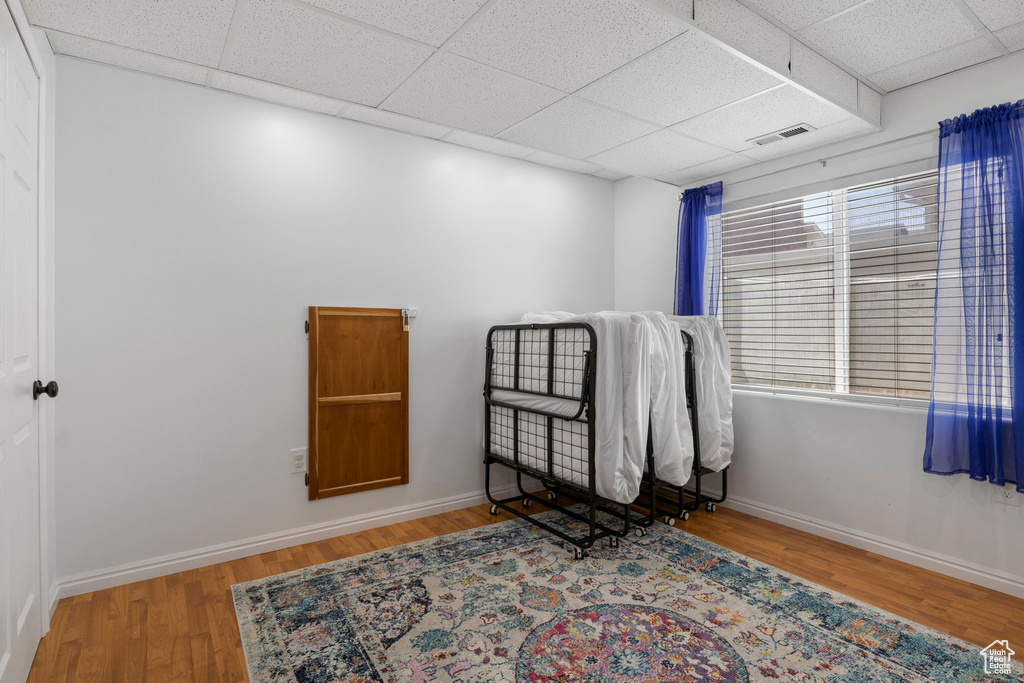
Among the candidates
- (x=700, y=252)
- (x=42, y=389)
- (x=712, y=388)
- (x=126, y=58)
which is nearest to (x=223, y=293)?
(x=42, y=389)

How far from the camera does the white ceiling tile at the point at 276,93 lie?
253 centimetres

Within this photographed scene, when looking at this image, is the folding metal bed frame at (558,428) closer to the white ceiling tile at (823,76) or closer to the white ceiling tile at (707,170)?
the white ceiling tile at (707,170)

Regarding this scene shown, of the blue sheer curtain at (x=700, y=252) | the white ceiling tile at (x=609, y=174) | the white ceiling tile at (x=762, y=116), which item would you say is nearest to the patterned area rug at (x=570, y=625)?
the blue sheer curtain at (x=700, y=252)

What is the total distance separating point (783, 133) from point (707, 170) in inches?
26.5

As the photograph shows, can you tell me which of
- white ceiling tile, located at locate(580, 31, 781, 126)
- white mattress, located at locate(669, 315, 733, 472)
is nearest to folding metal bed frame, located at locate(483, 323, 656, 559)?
white mattress, located at locate(669, 315, 733, 472)

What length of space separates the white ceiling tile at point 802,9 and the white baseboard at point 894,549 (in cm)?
259

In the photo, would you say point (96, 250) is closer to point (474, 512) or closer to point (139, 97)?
point (139, 97)

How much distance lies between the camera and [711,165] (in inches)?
135

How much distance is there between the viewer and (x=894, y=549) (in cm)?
275

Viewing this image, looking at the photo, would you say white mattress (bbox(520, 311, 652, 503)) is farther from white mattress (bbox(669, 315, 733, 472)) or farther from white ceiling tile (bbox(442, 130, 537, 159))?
white ceiling tile (bbox(442, 130, 537, 159))

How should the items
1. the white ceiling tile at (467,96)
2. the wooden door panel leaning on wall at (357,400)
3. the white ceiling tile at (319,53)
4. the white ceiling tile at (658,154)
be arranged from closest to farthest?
1. the white ceiling tile at (319,53)
2. the white ceiling tile at (467,96)
3. the wooden door panel leaning on wall at (357,400)
4. the white ceiling tile at (658,154)

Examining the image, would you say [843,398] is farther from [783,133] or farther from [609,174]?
[609,174]

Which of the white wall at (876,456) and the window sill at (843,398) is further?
the window sill at (843,398)

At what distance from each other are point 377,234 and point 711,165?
220 centimetres
